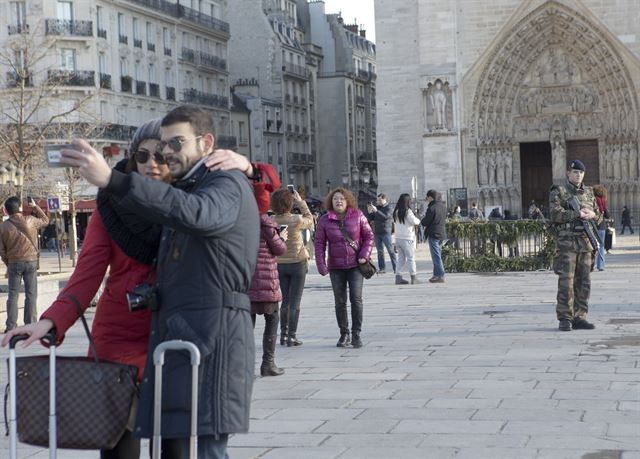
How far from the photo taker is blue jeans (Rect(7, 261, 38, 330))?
51.9 feet

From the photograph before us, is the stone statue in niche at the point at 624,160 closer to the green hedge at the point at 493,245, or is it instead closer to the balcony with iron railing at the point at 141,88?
the green hedge at the point at 493,245

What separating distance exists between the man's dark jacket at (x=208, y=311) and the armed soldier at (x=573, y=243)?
903 cm

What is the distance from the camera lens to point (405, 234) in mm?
22688

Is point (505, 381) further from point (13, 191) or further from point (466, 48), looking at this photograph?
point (466, 48)

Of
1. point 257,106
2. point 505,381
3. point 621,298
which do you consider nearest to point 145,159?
point 505,381

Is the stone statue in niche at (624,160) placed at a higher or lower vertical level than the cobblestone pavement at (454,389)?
higher

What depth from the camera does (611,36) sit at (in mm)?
41781

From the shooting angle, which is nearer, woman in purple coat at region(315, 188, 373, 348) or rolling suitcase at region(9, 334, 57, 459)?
rolling suitcase at region(9, 334, 57, 459)

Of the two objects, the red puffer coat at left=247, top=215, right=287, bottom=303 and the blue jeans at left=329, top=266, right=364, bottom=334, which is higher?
the red puffer coat at left=247, top=215, right=287, bottom=303

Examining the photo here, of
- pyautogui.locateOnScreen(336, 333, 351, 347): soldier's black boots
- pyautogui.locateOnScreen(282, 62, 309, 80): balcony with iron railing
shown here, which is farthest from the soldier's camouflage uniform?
pyautogui.locateOnScreen(282, 62, 309, 80): balcony with iron railing

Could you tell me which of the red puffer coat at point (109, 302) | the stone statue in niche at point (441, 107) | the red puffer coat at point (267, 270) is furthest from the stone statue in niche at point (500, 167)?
→ the red puffer coat at point (109, 302)

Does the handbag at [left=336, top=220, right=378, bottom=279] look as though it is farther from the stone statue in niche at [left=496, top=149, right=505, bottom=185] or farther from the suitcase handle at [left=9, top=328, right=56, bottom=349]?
the stone statue in niche at [left=496, top=149, right=505, bottom=185]

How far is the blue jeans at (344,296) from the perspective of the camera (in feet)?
41.7

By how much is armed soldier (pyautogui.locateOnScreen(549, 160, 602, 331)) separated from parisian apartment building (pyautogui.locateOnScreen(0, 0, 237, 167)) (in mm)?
34309
